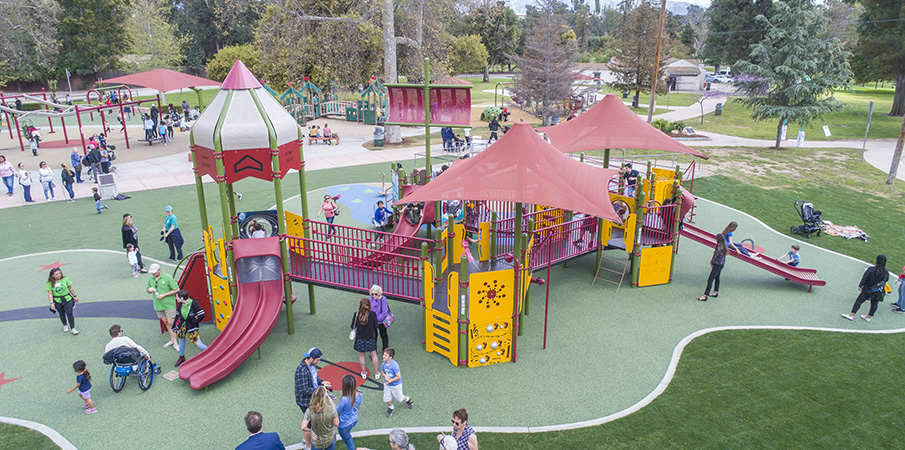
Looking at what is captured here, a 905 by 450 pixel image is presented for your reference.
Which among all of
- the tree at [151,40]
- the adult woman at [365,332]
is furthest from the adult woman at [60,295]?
the tree at [151,40]

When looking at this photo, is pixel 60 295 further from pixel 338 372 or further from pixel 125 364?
pixel 338 372

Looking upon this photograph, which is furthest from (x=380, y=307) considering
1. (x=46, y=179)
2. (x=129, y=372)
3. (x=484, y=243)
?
(x=46, y=179)

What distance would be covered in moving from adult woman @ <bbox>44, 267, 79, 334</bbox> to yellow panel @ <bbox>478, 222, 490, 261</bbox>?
28.6ft

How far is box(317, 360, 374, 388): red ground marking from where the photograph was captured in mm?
10109

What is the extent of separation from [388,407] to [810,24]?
32.0 meters

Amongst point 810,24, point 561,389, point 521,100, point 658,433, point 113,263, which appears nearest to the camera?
point 658,433

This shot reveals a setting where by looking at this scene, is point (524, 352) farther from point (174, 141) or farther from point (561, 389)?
point (174, 141)

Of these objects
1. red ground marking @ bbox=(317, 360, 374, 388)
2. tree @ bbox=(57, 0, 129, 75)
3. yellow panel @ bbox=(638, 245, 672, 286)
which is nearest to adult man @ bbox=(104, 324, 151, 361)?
red ground marking @ bbox=(317, 360, 374, 388)

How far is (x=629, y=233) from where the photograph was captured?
46.7 feet

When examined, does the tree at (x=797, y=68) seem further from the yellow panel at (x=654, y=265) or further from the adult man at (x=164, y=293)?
the adult man at (x=164, y=293)

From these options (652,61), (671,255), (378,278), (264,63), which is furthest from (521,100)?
(378,278)

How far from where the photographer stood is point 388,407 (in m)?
9.16

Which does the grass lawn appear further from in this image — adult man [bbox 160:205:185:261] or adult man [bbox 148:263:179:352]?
adult man [bbox 148:263:179:352]

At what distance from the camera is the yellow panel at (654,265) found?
46.4ft
